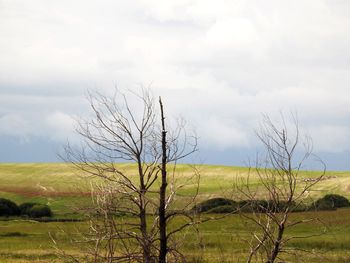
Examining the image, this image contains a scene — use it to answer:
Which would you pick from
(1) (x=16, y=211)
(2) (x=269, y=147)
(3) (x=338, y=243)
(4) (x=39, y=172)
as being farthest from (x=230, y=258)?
(4) (x=39, y=172)

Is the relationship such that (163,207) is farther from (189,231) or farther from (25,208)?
(25,208)

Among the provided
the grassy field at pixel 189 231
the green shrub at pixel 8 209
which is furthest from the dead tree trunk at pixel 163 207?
the green shrub at pixel 8 209

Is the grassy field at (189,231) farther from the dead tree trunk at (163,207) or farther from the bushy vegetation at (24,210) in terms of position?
the bushy vegetation at (24,210)

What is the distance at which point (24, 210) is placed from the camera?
69750 mm

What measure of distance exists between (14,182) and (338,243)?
80937mm

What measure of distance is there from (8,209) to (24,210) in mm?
1999

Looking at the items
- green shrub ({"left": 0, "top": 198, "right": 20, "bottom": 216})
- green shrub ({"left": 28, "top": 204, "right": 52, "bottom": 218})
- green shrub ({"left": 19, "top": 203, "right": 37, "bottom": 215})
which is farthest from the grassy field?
green shrub ({"left": 0, "top": 198, "right": 20, "bottom": 216})

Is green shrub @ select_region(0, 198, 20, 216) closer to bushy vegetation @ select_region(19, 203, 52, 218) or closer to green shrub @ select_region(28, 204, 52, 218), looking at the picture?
bushy vegetation @ select_region(19, 203, 52, 218)

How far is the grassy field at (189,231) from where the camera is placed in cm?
2439

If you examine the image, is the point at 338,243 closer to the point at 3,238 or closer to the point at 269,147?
the point at 3,238

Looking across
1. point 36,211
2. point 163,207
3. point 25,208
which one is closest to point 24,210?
point 25,208

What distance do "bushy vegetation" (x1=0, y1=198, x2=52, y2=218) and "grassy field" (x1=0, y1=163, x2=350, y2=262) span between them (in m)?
1.69

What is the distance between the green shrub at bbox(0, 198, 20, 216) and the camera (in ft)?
221

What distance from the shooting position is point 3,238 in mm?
46969
